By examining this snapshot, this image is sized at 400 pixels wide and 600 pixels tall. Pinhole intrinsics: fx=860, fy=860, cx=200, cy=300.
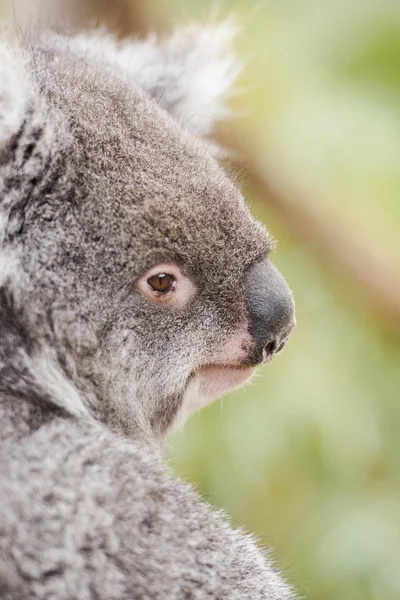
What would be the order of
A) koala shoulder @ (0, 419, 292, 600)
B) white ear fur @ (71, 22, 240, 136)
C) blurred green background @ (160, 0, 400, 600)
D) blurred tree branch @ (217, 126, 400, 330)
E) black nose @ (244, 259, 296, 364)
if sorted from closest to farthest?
koala shoulder @ (0, 419, 292, 600)
black nose @ (244, 259, 296, 364)
white ear fur @ (71, 22, 240, 136)
blurred green background @ (160, 0, 400, 600)
blurred tree branch @ (217, 126, 400, 330)

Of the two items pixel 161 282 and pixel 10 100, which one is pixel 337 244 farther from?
pixel 10 100

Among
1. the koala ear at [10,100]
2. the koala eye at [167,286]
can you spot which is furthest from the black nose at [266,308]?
the koala ear at [10,100]

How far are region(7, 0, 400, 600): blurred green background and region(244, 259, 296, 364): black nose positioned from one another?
1674 millimetres

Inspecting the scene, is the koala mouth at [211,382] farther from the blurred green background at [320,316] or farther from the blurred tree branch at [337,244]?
the blurred tree branch at [337,244]

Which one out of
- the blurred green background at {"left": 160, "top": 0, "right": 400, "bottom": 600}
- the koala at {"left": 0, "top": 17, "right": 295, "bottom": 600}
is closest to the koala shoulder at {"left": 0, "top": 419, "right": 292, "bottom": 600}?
the koala at {"left": 0, "top": 17, "right": 295, "bottom": 600}

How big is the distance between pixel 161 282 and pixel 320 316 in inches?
101

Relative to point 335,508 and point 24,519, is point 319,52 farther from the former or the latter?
point 24,519

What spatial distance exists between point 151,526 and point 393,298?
2760 millimetres

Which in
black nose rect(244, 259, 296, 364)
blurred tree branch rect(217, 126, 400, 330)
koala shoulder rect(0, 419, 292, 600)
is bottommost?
koala shoulder rect(0, 419, 292, 600)

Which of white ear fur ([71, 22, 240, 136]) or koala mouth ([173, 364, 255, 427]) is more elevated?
white ear fur ([71, 22, 240, 136])

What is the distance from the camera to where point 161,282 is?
6.69 feet

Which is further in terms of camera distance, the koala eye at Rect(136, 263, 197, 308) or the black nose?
the black nose

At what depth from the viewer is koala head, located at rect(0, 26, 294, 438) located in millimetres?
1930

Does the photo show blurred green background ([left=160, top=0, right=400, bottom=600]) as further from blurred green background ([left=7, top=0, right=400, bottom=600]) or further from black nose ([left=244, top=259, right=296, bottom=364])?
black nose ([left=244, top=259, right=296, bottom=364])
